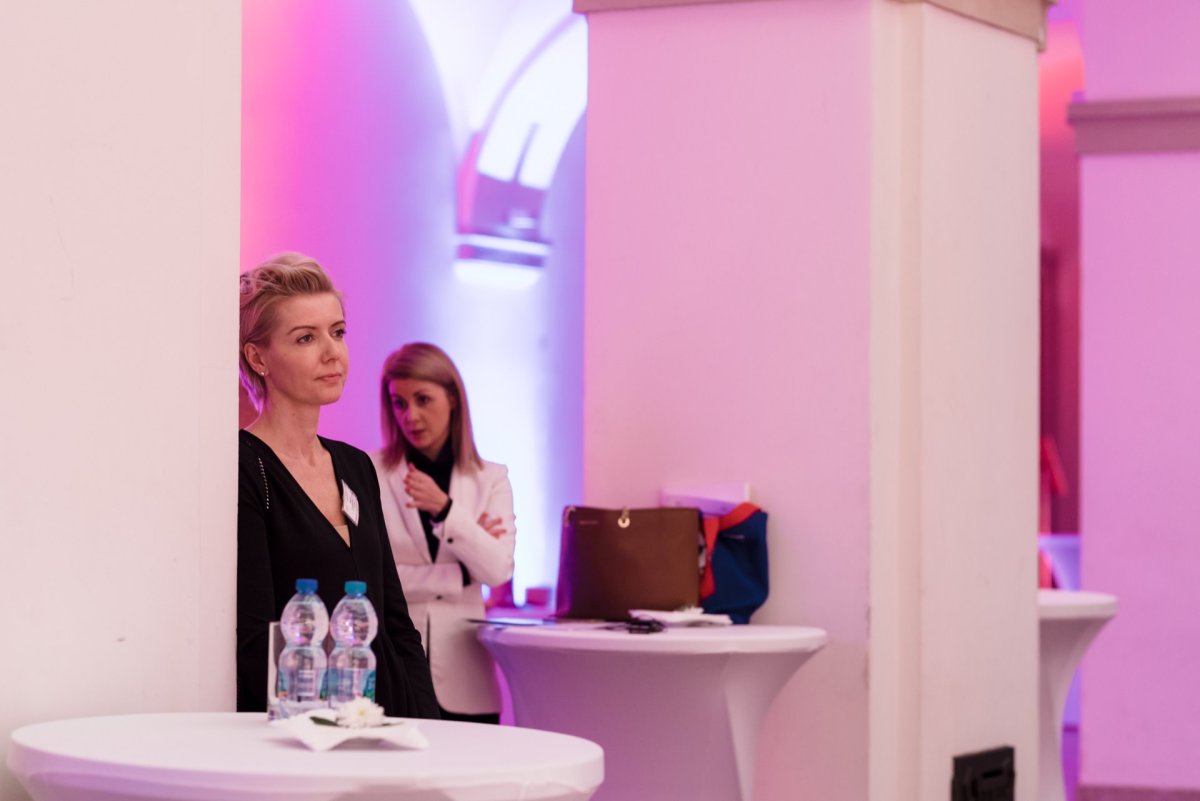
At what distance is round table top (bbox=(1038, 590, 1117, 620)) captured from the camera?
717 cm

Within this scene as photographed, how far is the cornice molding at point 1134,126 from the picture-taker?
→ 959 centimetres

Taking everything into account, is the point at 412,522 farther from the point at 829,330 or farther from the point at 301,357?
the point at 301,357

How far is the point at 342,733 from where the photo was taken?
2.97 metres

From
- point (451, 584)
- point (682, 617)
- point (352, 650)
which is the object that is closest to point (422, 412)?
point (451, 584)

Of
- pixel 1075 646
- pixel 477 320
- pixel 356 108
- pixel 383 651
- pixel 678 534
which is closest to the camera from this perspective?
pixel 383 651

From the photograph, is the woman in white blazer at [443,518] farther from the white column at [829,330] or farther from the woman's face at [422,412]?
the white column at [829,330]

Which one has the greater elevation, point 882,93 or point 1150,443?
point 882,93

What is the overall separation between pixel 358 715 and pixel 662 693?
8.24ft

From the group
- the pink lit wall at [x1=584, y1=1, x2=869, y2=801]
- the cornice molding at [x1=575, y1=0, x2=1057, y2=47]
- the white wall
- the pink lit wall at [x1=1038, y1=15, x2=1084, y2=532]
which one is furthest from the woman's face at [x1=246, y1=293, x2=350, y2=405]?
the pink lit wall at [x1=1038, y1=15, x2=1084, y2=532]

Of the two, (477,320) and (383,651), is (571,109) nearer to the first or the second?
(477,320)

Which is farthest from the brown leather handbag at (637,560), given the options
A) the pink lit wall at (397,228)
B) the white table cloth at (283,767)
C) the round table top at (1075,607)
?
the white table cloth at (283,767)

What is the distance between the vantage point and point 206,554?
3748mm

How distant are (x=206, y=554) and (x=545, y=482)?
6.11m

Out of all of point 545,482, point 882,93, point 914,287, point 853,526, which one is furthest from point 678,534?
point 545,482
